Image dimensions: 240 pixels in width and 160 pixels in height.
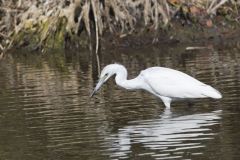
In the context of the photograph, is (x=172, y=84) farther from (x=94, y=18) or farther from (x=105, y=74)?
(x=94, y=18)

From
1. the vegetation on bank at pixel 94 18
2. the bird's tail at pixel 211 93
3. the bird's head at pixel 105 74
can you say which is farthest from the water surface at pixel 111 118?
the vegetation on bank at pixel 94 18

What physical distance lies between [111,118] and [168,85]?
143 cm

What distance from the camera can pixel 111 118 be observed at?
13430 millimetres

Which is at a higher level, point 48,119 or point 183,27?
point 183,27

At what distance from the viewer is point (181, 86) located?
1427 centimetres

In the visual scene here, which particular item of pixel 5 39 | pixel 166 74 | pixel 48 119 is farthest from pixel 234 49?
pixel 48 119

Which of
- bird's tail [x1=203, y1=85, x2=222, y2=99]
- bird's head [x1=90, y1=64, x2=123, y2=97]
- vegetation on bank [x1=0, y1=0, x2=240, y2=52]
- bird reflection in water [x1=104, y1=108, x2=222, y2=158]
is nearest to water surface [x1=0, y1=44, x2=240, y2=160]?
bird reflection in water [x1=104, y1=108, x2=222, y2=158]

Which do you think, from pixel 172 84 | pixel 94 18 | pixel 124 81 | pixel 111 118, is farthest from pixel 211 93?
pixel 94 18

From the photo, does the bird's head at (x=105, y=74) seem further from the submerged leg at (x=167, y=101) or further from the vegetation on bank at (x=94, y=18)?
the vegetation on bank at (x=94, y=18)

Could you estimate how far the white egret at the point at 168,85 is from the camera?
14.1 metres

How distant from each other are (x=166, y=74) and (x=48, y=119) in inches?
87.8

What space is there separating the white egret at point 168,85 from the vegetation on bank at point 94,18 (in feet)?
32.6

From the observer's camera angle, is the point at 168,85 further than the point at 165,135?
Yes

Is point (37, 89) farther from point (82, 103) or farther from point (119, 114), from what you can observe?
point (119, 114)
